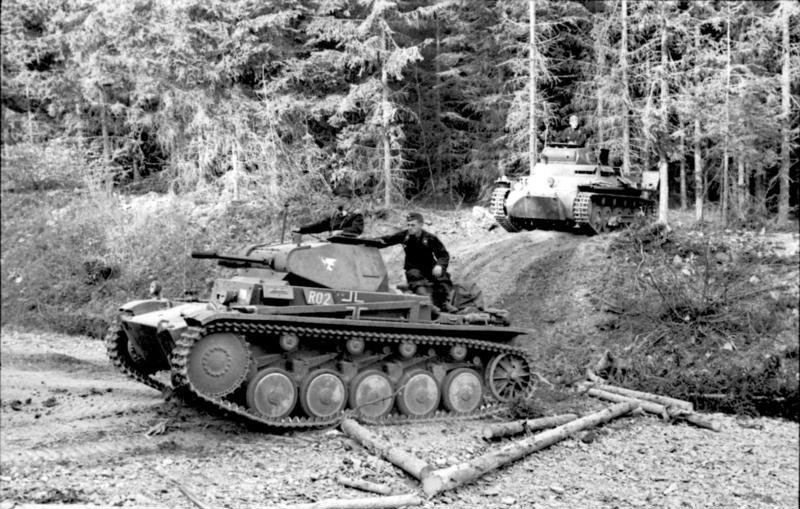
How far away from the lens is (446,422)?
864 centimetres

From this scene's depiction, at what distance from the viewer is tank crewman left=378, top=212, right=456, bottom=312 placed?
9.37 meters

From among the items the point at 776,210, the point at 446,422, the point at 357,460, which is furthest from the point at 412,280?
the point at 776,210

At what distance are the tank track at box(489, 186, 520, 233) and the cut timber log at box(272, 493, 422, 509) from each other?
28.1 ft

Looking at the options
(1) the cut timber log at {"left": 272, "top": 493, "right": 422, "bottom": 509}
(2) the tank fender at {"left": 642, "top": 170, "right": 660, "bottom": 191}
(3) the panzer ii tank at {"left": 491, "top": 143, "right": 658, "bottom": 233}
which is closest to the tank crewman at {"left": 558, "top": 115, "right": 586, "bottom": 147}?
(3) the panzer ii tank at {"left": 491, "top": 143, "right": 658, "bottom": 233}

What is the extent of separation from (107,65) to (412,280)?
9877 mm

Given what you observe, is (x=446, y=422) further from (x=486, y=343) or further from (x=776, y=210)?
(x=776, y=210)

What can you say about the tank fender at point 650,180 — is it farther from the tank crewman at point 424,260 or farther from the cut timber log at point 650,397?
the tank crewman at point 424,260

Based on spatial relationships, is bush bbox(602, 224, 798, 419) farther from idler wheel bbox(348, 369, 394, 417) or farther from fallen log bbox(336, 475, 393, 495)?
fallen log bbox(336, 475, 393, 495)

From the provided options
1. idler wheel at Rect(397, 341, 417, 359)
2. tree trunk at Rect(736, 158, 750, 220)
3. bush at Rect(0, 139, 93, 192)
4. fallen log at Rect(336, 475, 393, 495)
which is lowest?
fallen log at Rect(336, 475, 393, 495)

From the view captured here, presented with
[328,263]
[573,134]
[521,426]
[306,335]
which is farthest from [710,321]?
[306,335]

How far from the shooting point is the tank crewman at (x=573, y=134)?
11.5 metres

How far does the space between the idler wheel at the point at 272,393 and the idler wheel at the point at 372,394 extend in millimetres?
695

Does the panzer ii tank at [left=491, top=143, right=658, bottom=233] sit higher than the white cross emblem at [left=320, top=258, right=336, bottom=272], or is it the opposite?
the panzer ii tank at [left=491, top=143, right=658, bottom=233]

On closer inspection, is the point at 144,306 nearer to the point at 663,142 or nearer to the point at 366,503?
the point at 366,503
